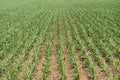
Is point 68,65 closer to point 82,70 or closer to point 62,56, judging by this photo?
point 82,70

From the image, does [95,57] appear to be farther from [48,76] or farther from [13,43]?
[13,43]

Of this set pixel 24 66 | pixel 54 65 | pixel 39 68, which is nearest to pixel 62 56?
pixel 54 65

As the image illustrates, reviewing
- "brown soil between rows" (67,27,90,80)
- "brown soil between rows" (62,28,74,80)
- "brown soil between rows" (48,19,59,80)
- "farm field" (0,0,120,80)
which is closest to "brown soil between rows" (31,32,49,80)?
"farm field" (0,0,120,80)

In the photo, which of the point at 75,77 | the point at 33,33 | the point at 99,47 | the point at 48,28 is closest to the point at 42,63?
the point at 75,77

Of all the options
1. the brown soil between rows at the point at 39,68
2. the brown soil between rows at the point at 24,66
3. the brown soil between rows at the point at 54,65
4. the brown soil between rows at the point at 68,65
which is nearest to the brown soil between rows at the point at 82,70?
the brown soil between rows at the point at 68,65

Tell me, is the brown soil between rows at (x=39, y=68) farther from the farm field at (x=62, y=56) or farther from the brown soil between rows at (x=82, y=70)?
the brown soil between rows at (x=82, y=70)

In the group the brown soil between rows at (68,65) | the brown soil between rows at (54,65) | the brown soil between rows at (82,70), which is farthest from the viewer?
the brown soil between rows at (54,65)

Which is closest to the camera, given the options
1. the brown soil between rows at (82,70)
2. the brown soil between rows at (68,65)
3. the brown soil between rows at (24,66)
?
the brown soil between rows at (82,70)

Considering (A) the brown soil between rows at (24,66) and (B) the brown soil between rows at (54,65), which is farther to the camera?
(A) the brown soil between rows at (24,66)

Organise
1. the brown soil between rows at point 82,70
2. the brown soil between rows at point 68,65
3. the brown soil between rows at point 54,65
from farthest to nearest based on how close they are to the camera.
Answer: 1. the brown soil between rows at point 54,65
2. the brown soil between rows at point 68,65
3. the brown soil between rows at point 82,70

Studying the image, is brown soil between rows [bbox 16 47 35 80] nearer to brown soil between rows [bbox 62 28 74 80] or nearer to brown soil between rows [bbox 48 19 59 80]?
brown soil between rows [bbox 48 19 59 80]

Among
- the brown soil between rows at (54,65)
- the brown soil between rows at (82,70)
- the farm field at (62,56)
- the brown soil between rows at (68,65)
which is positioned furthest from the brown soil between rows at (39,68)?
the brown soil between rows at (82,70)

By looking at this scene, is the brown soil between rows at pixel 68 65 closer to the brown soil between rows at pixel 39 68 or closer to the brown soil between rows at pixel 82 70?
the brown soil between rows at pixel 82 70

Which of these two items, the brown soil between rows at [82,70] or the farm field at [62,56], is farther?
the farm field at [62,56]
